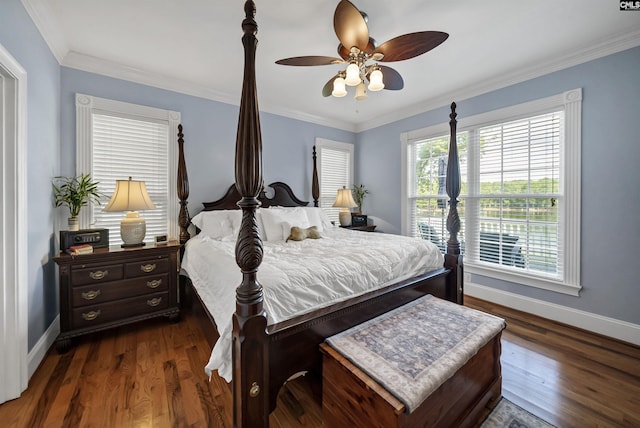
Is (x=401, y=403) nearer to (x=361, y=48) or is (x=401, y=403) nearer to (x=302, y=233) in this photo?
(x=302, y=233)

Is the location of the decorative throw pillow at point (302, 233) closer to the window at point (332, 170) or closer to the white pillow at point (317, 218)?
the white pillow at point (317, 218)

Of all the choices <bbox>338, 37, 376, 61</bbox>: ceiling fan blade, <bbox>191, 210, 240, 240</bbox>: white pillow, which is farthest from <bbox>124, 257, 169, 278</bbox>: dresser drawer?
<bbox>338, 37, 376, 61</bbox>: ceiling fan blade

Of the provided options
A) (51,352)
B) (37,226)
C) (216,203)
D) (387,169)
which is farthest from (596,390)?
(37,226)

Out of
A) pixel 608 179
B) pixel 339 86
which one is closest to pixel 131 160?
pixel 339 86

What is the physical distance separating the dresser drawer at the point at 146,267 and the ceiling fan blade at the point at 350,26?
259 cm

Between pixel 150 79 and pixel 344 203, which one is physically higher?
pixel 150 79

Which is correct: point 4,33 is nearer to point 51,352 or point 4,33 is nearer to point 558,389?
point 51,352

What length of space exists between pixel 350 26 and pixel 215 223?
2.33 meters

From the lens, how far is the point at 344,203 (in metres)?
4.09

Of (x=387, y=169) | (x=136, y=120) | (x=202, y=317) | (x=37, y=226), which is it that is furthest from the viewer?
(x=387, y=169)

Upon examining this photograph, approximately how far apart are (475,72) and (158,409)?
4.19 meters

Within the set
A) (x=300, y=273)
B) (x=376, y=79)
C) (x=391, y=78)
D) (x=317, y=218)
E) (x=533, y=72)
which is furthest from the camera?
(x=317, y=218)

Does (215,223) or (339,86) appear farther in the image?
(215,223)

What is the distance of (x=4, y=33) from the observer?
1.57 meters
